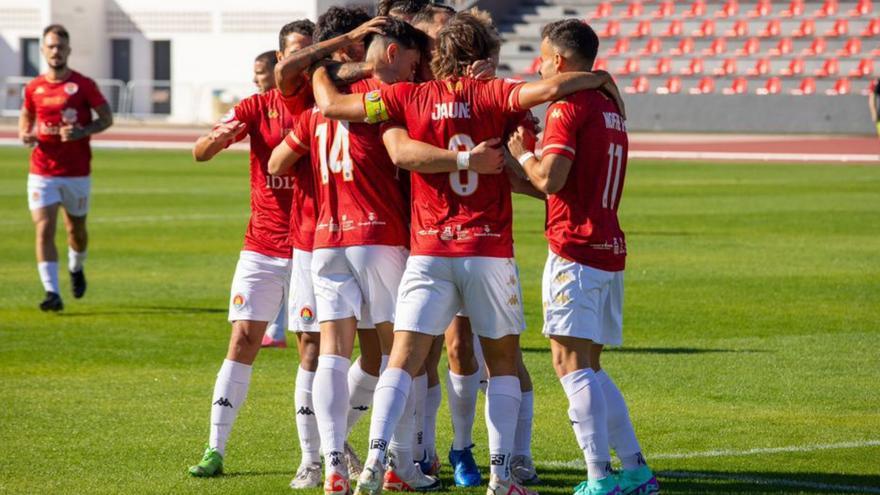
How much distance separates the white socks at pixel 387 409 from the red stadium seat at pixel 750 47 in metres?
44.1

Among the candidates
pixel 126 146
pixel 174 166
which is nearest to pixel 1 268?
pixel 174 166

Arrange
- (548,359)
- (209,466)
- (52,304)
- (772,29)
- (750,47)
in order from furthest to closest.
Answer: (772,29) → (750,47) → (52,304) → (548,359) → (209,466)

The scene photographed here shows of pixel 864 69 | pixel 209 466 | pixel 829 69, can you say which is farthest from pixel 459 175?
Result: pixel 829 69

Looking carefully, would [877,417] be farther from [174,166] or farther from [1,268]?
[174,166]

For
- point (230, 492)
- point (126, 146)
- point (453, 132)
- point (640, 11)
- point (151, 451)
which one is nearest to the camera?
point (453, 132)

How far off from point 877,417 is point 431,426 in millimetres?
2955

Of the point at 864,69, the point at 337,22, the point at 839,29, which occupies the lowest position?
the point at 337,22

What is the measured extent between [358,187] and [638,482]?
1.81 m

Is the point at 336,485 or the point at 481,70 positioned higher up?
the point at 481,70

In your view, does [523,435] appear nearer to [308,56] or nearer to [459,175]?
[459,175]

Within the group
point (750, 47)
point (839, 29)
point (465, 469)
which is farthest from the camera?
point (750, 47)

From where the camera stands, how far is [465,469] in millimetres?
7359

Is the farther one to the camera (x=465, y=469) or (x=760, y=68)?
(x=760, y=68)

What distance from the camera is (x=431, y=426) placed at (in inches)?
296
